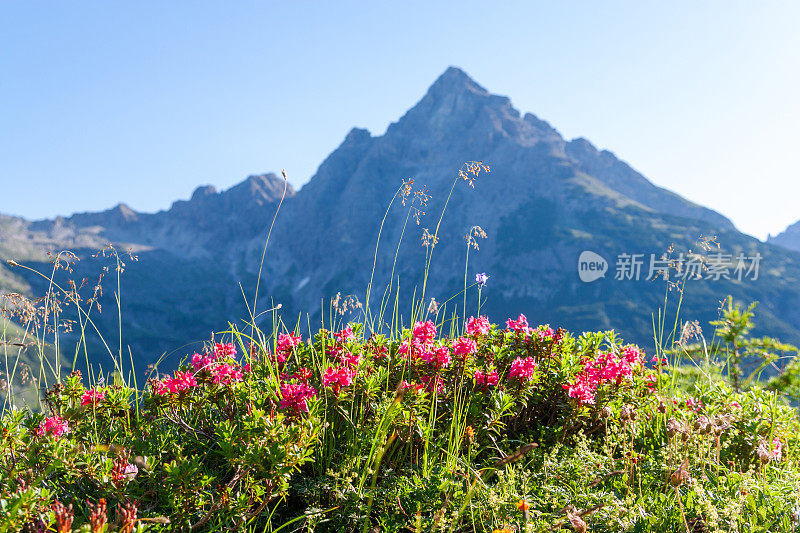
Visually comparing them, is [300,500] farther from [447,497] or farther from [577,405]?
[577,405]

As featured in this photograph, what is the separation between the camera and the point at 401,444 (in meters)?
3.05

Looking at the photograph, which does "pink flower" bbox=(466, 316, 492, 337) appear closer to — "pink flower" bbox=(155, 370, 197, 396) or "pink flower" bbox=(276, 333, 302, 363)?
"pink flower" bbox=(276, 333, 302, 363)

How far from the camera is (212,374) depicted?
3148mm

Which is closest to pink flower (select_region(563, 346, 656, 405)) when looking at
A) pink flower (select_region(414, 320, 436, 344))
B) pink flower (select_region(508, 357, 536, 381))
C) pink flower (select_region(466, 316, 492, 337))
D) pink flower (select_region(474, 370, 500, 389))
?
pink flower (select_region(508, 357, 536, 381))

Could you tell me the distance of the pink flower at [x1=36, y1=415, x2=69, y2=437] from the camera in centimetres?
271

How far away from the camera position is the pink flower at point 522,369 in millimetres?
3248

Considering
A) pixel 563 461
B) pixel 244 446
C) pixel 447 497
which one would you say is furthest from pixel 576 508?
pixel 244 446

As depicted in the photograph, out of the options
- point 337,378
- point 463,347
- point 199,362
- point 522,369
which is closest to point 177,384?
point 199,362

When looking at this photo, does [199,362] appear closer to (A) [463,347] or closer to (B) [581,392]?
(A) [463,347]

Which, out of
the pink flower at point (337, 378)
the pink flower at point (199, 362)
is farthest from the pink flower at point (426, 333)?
the pink flower at point (199, 362)

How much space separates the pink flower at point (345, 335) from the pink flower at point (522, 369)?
4.15ft

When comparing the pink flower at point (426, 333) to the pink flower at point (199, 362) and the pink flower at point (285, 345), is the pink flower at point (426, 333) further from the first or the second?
the pink flower at point (199, 362)

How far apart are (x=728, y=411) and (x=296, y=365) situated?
3445 mm

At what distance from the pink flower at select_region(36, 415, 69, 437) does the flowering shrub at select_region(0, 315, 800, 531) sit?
0.02 metres
